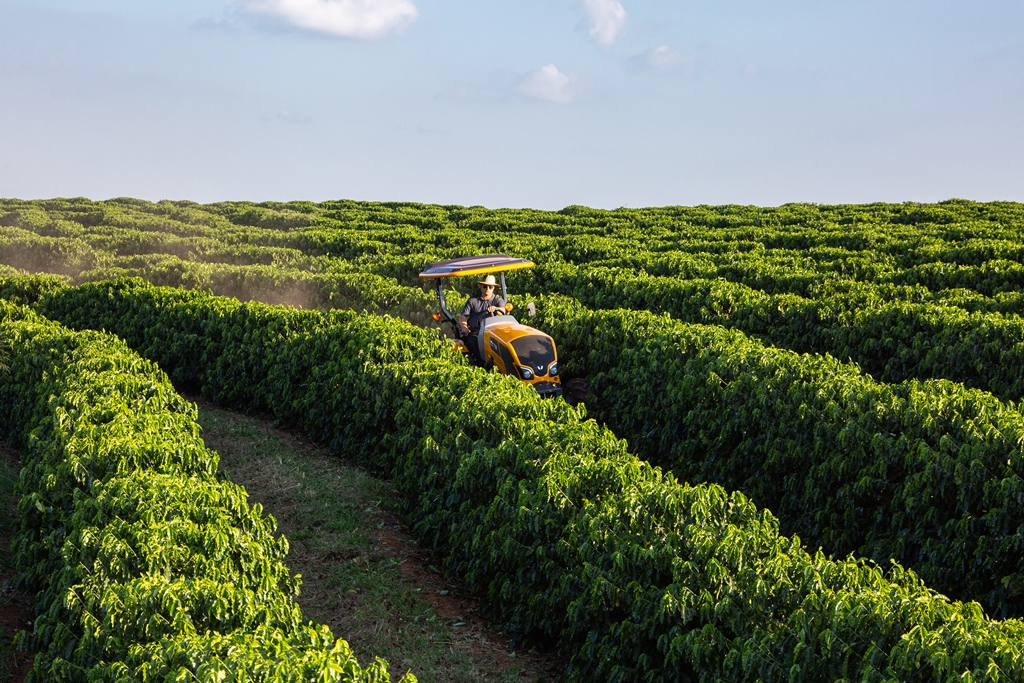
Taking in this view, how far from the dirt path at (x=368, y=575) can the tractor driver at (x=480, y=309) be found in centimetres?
Result: 315

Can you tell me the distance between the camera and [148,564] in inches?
248

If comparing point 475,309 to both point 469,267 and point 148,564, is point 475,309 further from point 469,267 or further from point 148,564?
point 148,564

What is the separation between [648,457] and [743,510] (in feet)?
17.7

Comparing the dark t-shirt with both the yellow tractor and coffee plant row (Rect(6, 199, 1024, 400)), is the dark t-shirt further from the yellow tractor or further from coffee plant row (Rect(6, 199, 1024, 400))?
coffee plant row (Rect(6, 199, 1024, 400))

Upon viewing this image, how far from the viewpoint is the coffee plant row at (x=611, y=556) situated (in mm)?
5539

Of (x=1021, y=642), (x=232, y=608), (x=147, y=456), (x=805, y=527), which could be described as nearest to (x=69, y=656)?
(x=232, y=608)

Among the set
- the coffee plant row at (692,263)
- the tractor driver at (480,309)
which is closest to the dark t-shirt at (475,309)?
the tractor driver at (480,309)

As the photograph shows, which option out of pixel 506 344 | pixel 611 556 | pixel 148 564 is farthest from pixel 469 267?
pixel 148 564

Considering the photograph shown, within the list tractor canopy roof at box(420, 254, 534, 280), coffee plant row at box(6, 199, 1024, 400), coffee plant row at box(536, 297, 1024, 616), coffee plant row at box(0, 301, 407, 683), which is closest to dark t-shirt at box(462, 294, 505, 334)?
tractor canopy roof at box(420, 254, 534, 280)

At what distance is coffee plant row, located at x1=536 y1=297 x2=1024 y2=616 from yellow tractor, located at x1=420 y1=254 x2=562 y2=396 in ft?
3.77

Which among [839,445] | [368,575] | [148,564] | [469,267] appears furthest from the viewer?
[469,267]

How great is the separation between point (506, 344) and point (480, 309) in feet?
5.24

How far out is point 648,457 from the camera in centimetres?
1261

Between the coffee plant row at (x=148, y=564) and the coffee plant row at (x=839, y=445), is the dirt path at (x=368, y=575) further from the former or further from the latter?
the coffee plant row at (x=839, y=445)
